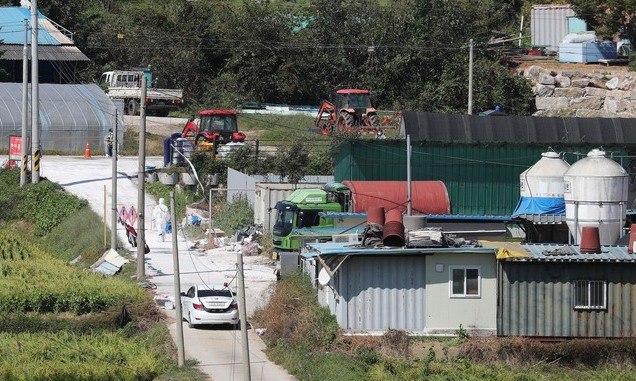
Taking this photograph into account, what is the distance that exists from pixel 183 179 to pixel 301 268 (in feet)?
62.8

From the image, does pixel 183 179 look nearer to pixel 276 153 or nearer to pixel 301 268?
pixel 276 153

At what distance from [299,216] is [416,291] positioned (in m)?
11.2

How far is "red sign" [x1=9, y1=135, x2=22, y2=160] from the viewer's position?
2438 inches

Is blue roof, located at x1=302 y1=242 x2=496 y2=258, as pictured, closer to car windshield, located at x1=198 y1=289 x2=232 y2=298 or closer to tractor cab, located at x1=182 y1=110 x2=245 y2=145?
car windshield, located at x1=198 y1=289 x2=232 y2=298

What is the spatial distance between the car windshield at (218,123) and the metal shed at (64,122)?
7.16m

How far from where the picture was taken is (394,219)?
34.8 metres

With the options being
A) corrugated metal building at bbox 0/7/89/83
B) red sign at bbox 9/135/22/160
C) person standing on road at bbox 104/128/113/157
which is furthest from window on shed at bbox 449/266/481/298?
corrugated metal building at bbox 0/7/89/83

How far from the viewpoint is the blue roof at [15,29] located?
82.1 m

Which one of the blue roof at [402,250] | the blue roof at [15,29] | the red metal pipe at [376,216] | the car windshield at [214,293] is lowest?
the car windshield at [214,293]

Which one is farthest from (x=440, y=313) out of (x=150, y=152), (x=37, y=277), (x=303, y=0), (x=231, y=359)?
(x=303, y=0)

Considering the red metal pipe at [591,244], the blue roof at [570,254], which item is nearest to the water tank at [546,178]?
the blue roof at [570,254]

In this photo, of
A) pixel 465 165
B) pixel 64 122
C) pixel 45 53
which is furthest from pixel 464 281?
pixel 45 53

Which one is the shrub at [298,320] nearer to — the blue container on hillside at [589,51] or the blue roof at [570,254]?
the blue roof at [570,254]

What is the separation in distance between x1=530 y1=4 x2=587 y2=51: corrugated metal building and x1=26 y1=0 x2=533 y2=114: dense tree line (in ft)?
11.5
